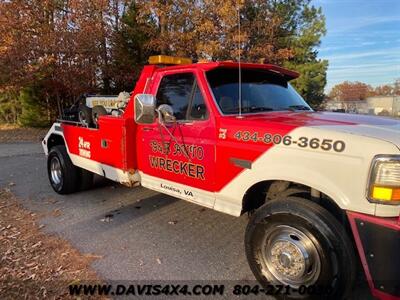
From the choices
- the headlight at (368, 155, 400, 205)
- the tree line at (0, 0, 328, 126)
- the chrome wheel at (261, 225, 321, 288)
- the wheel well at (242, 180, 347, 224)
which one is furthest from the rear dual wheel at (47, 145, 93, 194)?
the tree line at (0, 0, 328, 126)

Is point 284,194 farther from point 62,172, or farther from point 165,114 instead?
point 62,172

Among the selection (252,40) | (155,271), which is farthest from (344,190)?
(252,40)

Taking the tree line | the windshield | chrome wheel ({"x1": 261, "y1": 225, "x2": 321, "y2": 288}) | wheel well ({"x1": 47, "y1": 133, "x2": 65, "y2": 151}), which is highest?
the tree line

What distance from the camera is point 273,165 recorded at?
3215 millimetres

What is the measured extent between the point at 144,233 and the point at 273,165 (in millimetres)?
2176

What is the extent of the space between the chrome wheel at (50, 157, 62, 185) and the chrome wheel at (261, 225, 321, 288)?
432 cm

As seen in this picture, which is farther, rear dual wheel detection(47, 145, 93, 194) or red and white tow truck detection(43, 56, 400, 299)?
rear dual wheel detection(47, 145, 93, 194)

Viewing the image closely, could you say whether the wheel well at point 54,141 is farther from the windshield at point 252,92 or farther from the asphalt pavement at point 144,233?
the windshield at point 252,92

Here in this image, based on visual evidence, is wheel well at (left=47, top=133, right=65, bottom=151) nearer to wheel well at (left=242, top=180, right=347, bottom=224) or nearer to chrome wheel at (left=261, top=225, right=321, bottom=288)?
wheel well at (left=242, top=180, right=347, bottom=224)

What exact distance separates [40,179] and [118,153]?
143 inches

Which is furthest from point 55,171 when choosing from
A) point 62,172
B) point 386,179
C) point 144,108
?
point 386,179

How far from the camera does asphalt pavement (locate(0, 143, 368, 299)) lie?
3.77 meters

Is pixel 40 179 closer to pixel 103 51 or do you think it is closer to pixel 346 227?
pixel 346 227

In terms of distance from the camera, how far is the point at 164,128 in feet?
13.9
